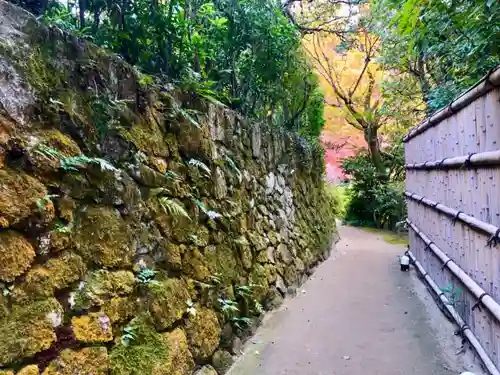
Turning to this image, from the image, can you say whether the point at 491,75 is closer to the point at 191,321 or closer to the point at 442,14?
the point at 442,14

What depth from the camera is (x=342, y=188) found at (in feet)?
45.1

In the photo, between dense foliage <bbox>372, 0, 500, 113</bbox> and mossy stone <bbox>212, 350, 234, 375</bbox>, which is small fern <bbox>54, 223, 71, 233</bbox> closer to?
mossy stone <bbox>212, 350, 234, 375</bbox>

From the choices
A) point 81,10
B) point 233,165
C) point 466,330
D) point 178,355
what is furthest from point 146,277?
point 466,330

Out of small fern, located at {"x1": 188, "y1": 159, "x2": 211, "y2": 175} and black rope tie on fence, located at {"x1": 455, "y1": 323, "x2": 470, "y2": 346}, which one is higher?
small fern, located at {"x1": 188, "y1": 159, "x2": 211, "y2": 175}

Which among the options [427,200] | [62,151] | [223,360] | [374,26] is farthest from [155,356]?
[374,26]

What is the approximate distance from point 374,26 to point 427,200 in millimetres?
5416

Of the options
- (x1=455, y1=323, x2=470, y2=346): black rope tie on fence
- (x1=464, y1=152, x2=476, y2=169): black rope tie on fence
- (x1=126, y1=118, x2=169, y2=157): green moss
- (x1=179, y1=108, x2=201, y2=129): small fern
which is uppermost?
(x1=179, y1=108, x2=201, y2=129): small fern

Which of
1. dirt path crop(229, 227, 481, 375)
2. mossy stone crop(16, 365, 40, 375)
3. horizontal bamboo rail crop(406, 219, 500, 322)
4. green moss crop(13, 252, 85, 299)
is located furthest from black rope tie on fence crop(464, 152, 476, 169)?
mossy stone crop(16, 365, 40, 375)

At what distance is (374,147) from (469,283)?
10.1 meters

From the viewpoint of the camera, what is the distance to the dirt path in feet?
10.1

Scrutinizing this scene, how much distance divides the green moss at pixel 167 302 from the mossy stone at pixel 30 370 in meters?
0.80

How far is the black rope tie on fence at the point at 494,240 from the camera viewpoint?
2.45 m

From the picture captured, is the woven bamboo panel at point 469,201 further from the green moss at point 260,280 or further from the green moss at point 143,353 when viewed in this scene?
the green moss at point 143,353

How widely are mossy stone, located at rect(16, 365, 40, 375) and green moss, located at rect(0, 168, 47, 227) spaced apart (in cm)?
61
